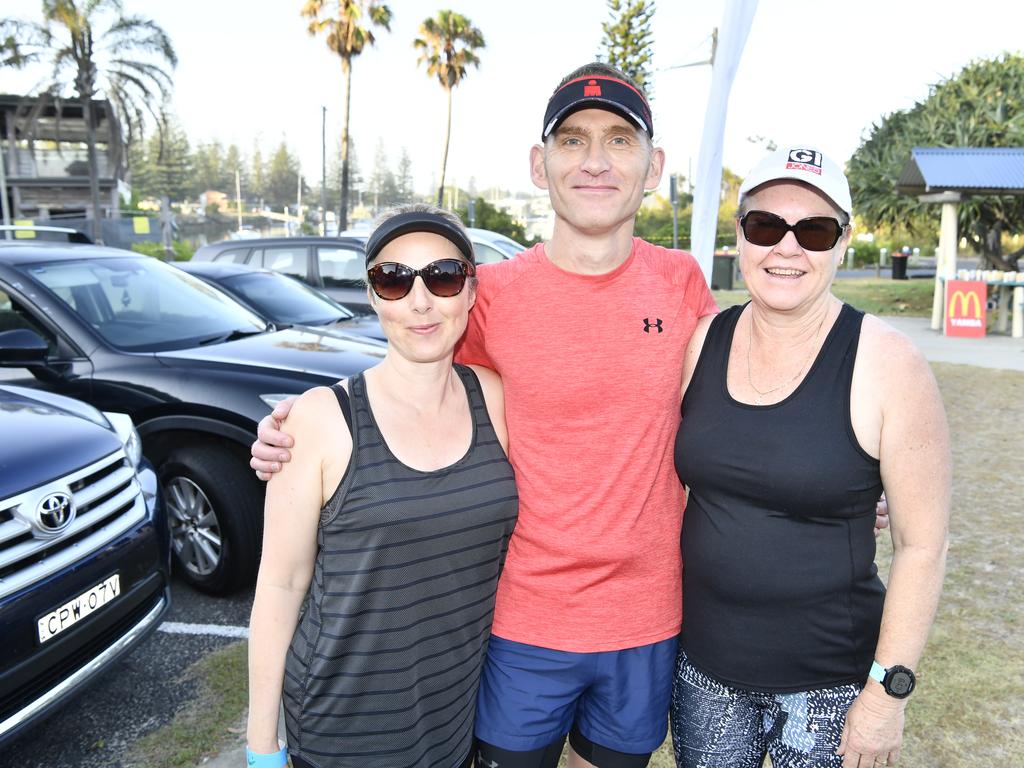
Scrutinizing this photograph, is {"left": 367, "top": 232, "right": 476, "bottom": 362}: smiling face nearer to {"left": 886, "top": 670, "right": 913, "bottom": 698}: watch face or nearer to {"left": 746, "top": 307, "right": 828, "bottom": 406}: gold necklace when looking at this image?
{"left": 746, "top": 307, "right": 828, "bottom": 406}: gold necklace

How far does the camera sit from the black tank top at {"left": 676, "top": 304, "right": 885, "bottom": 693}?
1734 millimetres

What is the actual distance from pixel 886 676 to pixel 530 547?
34.2 inches

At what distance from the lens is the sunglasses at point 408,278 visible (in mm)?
1810

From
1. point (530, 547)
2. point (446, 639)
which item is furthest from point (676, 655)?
point (446, 639)

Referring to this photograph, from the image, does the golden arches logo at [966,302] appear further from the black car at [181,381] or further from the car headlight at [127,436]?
the car headlight at [127,436]

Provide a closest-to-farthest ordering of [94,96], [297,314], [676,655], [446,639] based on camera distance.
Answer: [446,639] < [676,655] < [297,314] < [94,96]

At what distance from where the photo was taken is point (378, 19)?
107 ft

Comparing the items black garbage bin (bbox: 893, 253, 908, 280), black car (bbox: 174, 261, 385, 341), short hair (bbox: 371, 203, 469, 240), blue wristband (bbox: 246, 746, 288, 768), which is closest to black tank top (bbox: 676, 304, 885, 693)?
short hair (bbox: 371, 203, 469, 240)

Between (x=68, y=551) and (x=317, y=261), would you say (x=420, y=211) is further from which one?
(x=317, y=261)

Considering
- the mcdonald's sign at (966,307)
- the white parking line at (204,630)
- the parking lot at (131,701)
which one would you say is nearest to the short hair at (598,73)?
the parking lot at (131,701)

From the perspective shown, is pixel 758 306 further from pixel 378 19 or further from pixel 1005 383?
pixel 378 19

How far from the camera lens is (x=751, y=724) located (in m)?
1.95

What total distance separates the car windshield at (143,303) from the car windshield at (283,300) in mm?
1135

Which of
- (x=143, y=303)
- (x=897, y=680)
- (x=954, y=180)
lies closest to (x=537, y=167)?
(x=897, y=680)
